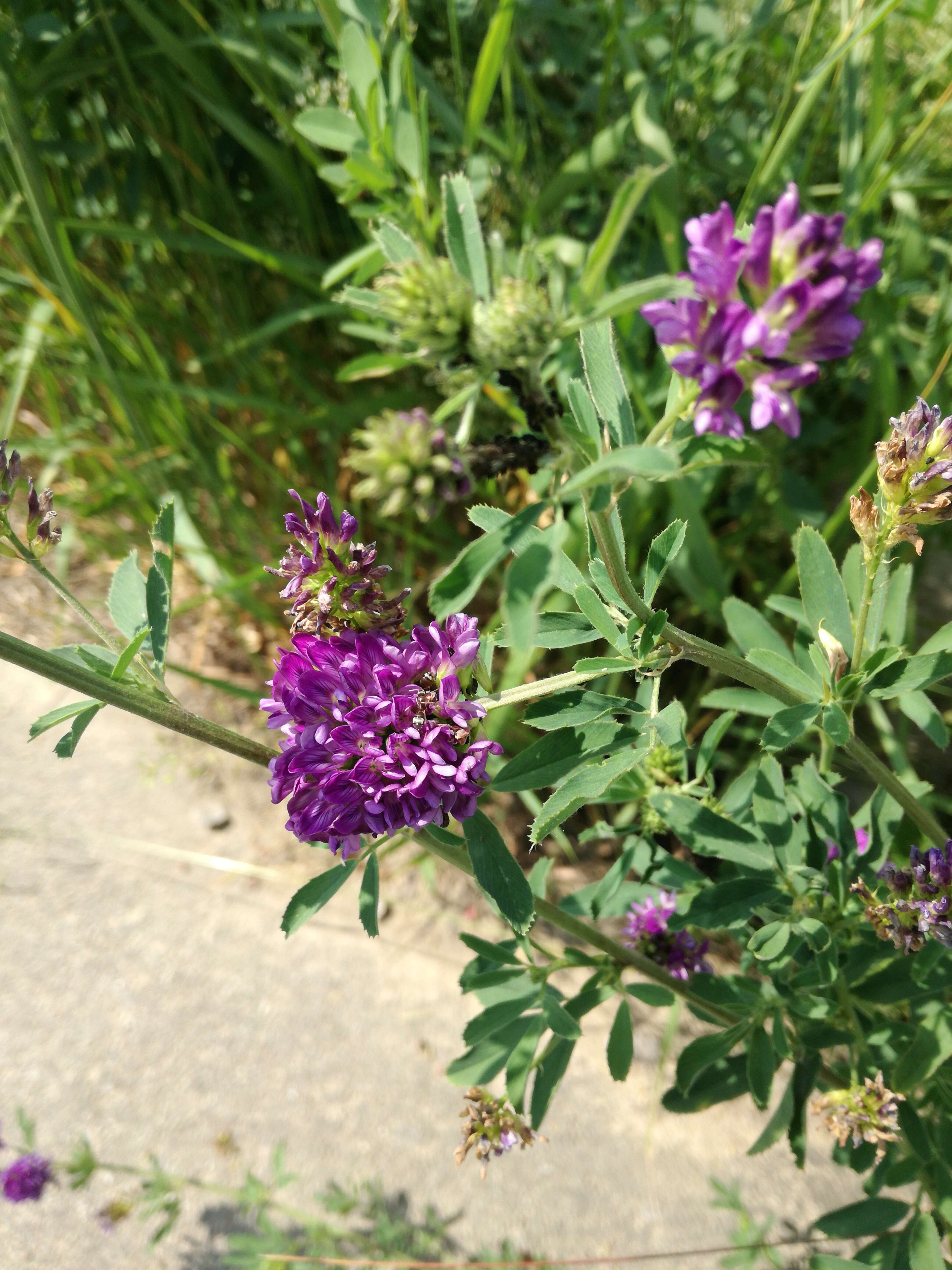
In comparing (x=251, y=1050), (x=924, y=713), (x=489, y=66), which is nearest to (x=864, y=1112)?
(x=924, y=713)

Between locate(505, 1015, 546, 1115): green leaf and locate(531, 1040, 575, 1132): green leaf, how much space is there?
4cm

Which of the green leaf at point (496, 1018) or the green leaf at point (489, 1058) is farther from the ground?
the green leaf at point (496, 1018)

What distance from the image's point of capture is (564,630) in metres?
1.04

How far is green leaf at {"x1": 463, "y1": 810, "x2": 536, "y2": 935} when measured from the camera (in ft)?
2.97

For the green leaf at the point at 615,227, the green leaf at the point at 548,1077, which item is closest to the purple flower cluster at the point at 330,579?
the green leaf at the point at 615,227

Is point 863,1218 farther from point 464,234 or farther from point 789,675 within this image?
point 464,234

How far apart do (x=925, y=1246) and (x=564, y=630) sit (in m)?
1.04

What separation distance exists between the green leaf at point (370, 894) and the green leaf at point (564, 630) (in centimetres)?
33

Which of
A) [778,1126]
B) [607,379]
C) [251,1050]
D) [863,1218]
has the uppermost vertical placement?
[607,379]

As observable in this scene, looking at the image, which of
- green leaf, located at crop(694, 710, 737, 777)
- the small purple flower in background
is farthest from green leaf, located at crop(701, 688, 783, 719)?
the small purple flower in background

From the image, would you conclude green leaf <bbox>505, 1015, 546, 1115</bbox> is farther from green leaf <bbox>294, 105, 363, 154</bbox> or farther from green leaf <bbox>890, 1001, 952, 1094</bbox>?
green leaf <bbox>294, 105, 363, 154</bbox>

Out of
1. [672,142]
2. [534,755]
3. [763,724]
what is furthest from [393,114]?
[763,724]

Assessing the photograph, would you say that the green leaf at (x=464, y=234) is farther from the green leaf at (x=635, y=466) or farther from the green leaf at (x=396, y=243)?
the green leaf at (x=635, y=466)

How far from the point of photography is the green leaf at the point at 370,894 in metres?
1.07
